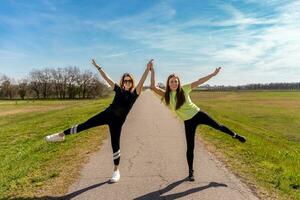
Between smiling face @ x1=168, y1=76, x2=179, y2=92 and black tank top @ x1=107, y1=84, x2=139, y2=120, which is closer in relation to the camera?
black tank top @ x1=107, y1=84, x2=139, y2=120

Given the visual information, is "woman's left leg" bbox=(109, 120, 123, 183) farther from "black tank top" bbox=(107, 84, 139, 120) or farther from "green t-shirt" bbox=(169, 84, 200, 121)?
"green t-shirt" bbox=(169, 84, 200, 121)

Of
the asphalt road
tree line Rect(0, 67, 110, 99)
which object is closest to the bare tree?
tree line Rect(0, 67, 110, 99)

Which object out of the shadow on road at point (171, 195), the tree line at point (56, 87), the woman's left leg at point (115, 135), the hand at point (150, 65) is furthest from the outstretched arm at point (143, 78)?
the tree line at point (56, 87)

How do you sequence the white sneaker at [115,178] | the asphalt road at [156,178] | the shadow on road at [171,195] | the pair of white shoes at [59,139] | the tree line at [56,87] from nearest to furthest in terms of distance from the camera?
the shadow on road at [171,195] → the asphalt road at [156,178] → the pair of white shoes at [59,139] → the white sneaker at [115,178] → the tree line at [56,87]

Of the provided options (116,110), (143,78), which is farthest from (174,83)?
(116,110)

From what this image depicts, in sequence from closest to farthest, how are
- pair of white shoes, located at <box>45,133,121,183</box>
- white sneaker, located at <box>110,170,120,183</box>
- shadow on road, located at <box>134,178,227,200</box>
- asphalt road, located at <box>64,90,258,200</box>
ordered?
1. shadow on road, located at <box>134,178,227,200</box>
2. asphalt road, located at <box>64,90,258,200</box>
3. pair of white shoes, located at <box>45,133,121,183</box>
4. white sneaker, located at <box>110,170,120,183</box>

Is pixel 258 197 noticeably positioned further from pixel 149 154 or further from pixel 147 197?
pixel 149 154

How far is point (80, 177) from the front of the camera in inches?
229

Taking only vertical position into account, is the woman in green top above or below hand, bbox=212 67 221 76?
below

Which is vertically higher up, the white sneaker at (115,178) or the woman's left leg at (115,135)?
the woman's left leg at (115,135)

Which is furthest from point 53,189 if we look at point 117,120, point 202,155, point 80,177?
point 202,155

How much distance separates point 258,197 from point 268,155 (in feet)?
12.0

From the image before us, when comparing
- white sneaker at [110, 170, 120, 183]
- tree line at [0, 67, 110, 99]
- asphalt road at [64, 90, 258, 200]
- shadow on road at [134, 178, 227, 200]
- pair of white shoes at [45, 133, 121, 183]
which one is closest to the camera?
shadow on road at [134, 178, 227, 200]

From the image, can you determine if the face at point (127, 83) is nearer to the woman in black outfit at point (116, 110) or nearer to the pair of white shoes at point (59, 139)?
the woman in black outfit at point (116, 110)
